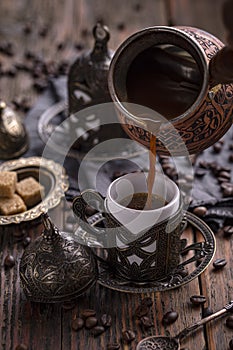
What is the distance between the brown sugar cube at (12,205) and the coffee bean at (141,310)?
46 centimetres

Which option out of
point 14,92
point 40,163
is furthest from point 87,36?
point 40,163

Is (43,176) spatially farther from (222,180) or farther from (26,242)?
(222,180)

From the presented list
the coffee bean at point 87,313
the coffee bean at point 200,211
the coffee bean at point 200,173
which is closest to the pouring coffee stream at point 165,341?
the coffee bean at point 87,313

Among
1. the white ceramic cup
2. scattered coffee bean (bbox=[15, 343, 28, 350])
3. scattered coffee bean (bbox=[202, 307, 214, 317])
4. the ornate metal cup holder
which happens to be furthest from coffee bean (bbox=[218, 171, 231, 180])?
scattered coffee bean (bbox=[15, 343, 28, 350])

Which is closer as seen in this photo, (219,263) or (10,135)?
(219,263)

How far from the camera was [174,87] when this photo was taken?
1.45m

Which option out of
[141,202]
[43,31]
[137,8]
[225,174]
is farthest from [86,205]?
[137,8]

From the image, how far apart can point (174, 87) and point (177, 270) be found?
42 centimetres

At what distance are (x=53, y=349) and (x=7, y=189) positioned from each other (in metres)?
0.52

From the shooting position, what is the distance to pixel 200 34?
1.41m

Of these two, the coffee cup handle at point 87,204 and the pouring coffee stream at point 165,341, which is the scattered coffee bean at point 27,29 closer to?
the coffee cup handle at point 87,204

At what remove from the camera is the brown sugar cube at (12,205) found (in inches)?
65.2

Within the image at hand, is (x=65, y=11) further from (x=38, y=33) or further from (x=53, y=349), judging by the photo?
(x=53, y=349)

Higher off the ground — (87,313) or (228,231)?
(228,231)
